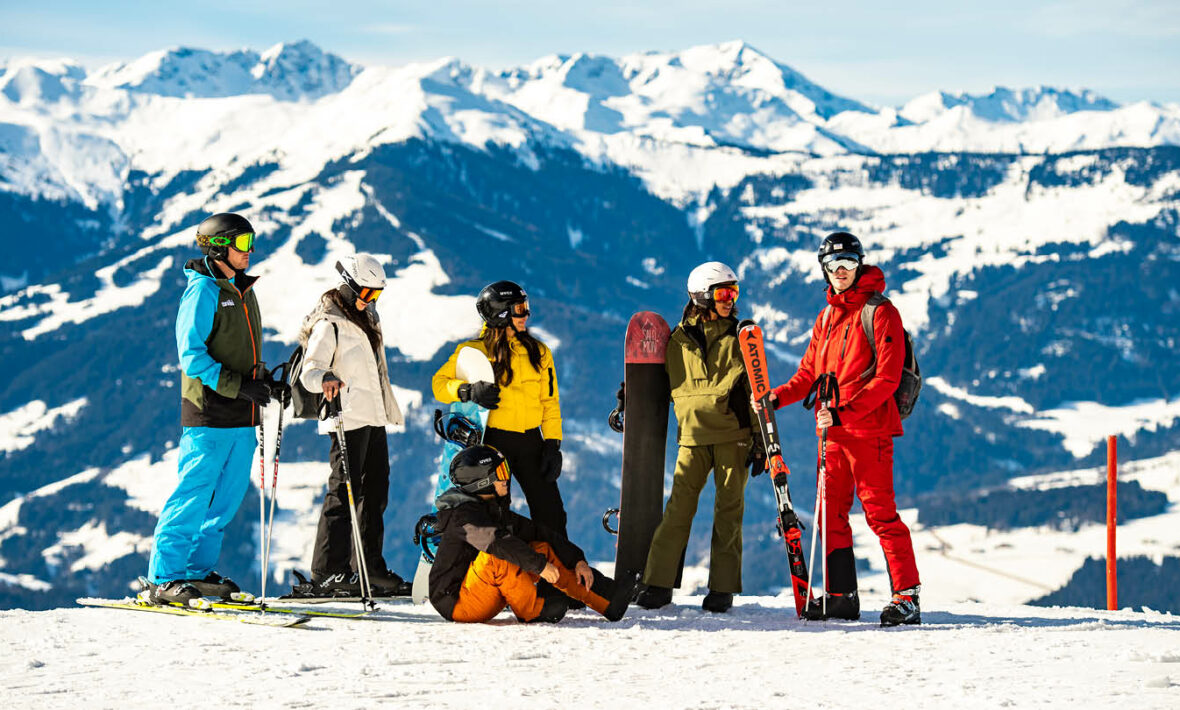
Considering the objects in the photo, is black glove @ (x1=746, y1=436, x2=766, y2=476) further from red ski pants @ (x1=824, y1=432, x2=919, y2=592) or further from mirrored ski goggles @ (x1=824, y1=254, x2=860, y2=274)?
mirrored ski goggles @ (x1=824, y1=254, x2=860, y2=274)

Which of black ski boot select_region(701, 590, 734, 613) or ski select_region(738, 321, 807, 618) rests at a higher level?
ski select_region(738, 321, 807, 618)

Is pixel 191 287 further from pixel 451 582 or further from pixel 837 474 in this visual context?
pixel 837 474

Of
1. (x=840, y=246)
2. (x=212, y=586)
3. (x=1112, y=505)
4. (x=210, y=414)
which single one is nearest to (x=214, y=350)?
(x=210, y=414)

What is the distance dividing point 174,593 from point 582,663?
2956 millimetres

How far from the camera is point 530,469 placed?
28.3 ft

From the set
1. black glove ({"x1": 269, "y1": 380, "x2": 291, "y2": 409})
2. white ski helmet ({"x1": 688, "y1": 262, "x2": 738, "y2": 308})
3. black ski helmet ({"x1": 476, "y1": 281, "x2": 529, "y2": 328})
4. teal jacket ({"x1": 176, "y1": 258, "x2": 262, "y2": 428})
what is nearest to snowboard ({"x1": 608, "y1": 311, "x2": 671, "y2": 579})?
white ski helmet ({"x1": 688, "y1": 262, "x2": 738, "y2": 308})

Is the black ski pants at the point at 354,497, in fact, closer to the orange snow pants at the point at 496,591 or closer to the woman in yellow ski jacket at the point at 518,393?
the woman in yellow ski jacket at the point at 518,393

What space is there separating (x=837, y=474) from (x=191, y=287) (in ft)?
14.0

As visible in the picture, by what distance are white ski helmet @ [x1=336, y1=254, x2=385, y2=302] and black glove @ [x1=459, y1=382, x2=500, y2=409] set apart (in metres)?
0.89

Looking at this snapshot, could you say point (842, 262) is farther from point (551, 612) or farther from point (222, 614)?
point (222, 614)

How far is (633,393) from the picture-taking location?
9.28 meters

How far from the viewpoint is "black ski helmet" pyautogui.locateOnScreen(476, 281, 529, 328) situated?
8.58 m

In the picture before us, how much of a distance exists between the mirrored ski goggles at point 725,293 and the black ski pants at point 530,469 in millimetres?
1511

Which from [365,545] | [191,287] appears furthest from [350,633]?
[191,287]
